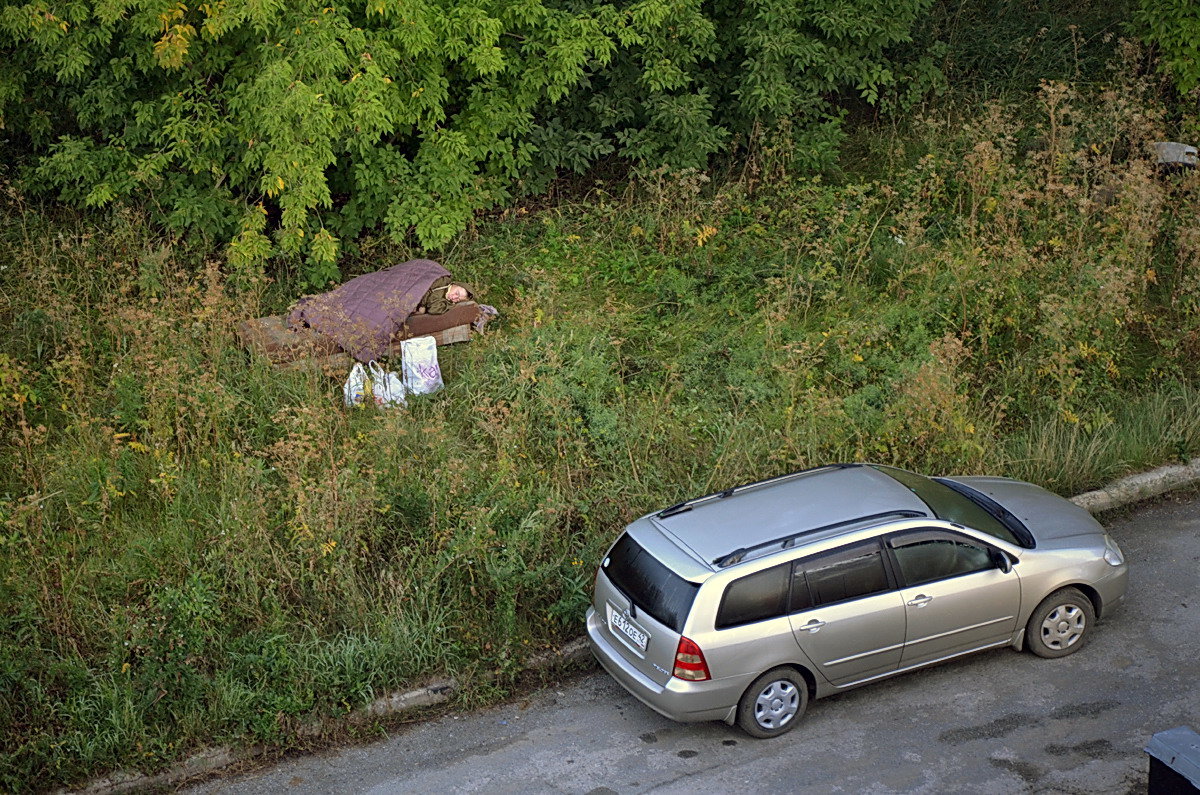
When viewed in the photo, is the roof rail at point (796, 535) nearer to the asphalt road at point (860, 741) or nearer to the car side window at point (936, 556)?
the car side window at point (936, 556)

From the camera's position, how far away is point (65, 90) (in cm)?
1199

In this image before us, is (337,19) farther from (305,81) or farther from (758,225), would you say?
(758,225)

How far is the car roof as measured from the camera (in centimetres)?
756

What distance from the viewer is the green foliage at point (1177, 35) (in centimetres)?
1390

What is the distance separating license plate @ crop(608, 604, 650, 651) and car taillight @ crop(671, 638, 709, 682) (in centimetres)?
31

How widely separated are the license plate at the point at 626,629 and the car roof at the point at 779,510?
0.63m

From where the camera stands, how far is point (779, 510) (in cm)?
788

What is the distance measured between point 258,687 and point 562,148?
8.14 meters

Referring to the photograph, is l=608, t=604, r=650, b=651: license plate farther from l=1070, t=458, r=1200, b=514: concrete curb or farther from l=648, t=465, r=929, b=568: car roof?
l=1070, t=458, r=1200, b=514: concrete curb

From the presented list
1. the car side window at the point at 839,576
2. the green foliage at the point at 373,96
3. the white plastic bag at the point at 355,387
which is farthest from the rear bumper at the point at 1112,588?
the green foliage at the point at 373,96

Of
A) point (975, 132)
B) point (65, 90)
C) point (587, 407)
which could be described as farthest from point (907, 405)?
Answer: point (65, 90)

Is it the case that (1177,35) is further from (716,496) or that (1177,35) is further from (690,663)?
(690,663)

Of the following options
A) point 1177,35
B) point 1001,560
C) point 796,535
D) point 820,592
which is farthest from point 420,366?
point 1177,35

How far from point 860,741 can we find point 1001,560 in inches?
63.9
